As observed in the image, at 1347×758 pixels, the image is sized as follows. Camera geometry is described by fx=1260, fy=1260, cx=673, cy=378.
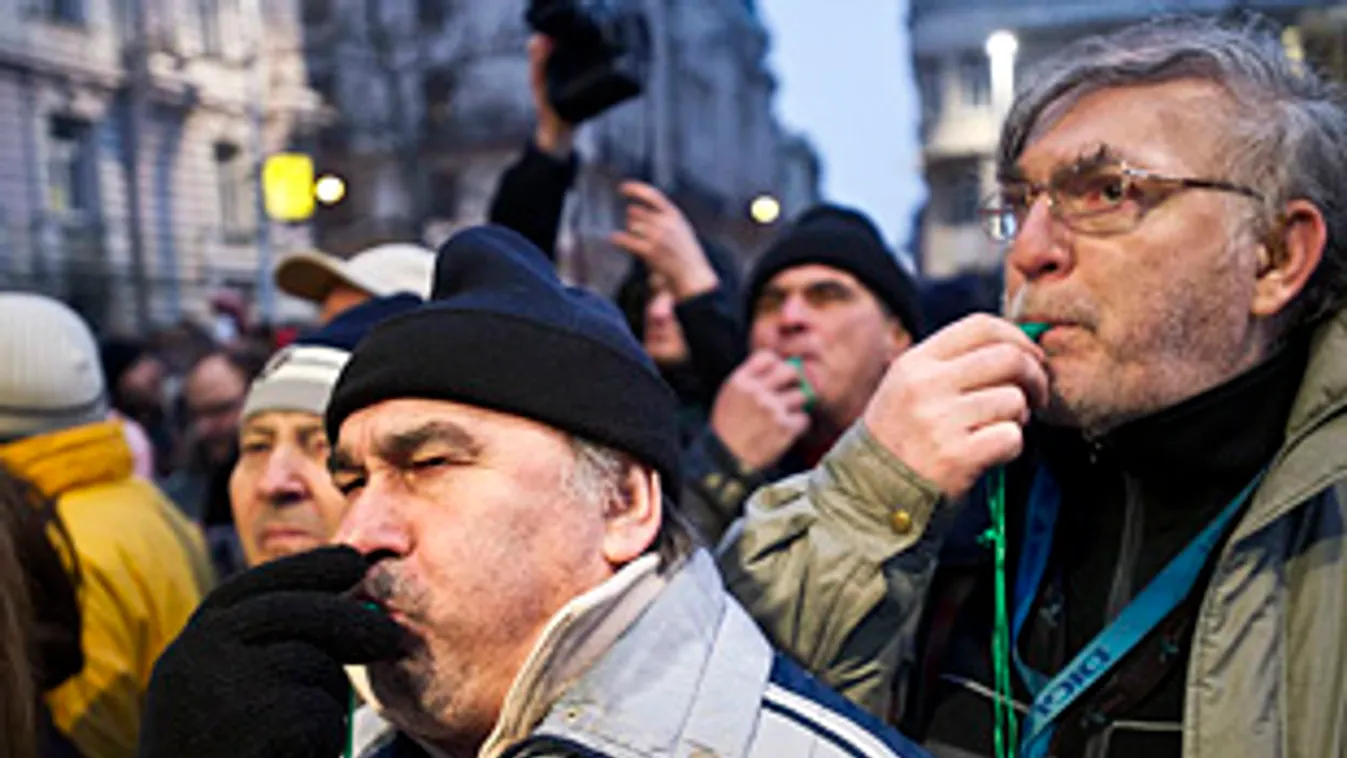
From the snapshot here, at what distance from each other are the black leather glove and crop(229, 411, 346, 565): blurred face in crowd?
121cm

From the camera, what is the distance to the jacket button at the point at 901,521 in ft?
5.74

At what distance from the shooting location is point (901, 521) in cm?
175

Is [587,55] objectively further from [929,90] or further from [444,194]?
[929,90]

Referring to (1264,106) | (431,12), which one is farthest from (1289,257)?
(431,12)

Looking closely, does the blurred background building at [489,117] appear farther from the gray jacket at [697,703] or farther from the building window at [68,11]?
the building window at [68,11]

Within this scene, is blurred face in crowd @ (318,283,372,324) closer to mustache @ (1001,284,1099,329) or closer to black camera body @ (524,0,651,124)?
black camera body @ (524,0,651,124)

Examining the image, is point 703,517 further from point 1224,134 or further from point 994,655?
point 1224,134

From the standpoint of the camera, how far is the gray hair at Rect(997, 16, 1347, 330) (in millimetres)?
1831

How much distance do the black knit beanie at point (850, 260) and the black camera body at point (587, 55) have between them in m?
0.60

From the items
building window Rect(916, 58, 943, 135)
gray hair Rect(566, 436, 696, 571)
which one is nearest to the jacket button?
gray hair Rect(566, 436, 696, 571)

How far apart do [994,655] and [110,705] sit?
2.10 m

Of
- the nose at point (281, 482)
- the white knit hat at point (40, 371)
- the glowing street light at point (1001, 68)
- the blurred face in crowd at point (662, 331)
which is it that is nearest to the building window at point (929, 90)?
the blurred face in crowd at point (662, 331)

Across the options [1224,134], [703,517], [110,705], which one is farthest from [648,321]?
[1224,134]

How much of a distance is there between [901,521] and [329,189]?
2.15 metres
